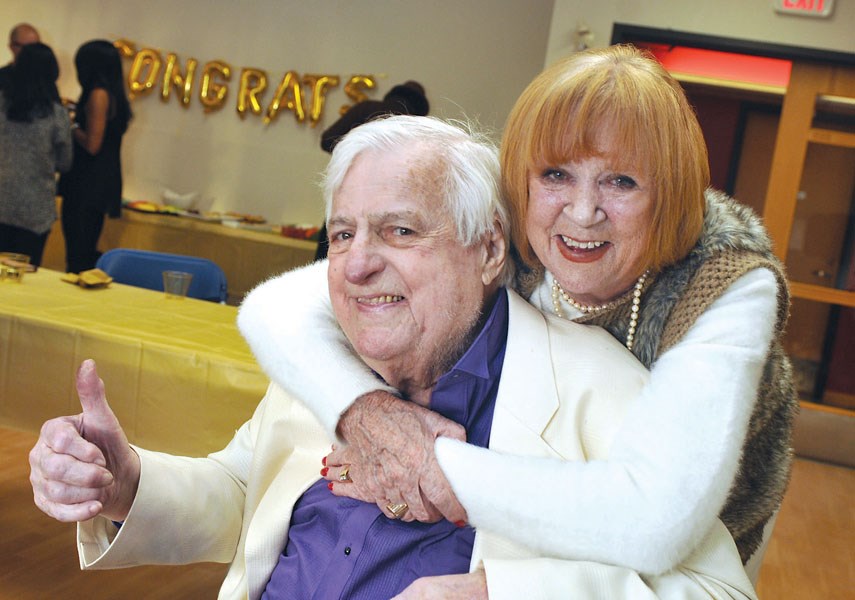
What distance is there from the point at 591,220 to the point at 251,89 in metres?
7.68

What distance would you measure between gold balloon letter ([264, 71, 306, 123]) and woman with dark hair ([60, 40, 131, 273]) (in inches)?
105

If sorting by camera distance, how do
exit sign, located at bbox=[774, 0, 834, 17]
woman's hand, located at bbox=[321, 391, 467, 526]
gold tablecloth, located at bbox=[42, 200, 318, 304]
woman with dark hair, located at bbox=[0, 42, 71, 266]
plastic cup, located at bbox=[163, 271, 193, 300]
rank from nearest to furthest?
woman's hand, located at bbox=[321, 391, 467, 526] → plastic cup, located at bbox=[163, 271, 193, 300] → woman with dark hair, located at bbox=[0, 42, 71, 266] → exit sign, located at bbox=[774, 0, 834, 17] → gold tablecloth, located at bbox=[42, 200, 318, 304]

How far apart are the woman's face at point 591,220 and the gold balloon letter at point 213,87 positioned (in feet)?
25.3

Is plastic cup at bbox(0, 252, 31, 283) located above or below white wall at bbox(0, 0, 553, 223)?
below

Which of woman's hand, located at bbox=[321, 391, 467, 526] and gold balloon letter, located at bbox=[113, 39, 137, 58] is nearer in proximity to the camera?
woman's hand, located at bbox=[321, 391, 467, 526]

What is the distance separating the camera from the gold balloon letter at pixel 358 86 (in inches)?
320

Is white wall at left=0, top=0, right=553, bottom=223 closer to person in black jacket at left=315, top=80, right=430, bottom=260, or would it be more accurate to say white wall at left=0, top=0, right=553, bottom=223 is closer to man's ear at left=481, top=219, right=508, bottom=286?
person in black jacket at left=315, top=80, right=430, bottom=260

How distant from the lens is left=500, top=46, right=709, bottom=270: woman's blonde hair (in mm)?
1241

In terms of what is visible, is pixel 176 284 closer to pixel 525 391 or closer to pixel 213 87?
pixel 525 391

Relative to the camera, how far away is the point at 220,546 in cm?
157

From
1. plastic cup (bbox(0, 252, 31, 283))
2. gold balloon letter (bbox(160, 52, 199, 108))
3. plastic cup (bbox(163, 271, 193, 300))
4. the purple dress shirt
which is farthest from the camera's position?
gold balloon letter (bbox(160, 52, 199, 108))

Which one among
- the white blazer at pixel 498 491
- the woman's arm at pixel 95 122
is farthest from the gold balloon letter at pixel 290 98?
the white blazer at pixel 498 491

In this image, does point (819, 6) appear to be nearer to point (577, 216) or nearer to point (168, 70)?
point (577, 216)

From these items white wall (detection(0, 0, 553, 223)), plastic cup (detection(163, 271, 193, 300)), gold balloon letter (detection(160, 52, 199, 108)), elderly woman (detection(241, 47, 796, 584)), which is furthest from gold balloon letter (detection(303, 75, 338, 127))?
elderly woman (detection(241, 47, 796, 584))
